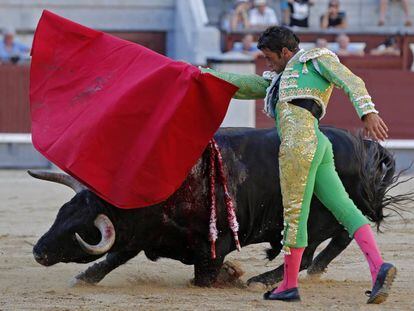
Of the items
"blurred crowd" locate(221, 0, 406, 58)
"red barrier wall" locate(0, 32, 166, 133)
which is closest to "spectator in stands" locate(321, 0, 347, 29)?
"blurred crowd" locate(221, 0, 406, 58)

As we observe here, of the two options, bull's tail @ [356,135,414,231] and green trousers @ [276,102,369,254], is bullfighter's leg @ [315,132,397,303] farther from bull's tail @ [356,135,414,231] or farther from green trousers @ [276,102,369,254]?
bull's tail @ [356,135,414,231]

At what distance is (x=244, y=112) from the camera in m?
11.6

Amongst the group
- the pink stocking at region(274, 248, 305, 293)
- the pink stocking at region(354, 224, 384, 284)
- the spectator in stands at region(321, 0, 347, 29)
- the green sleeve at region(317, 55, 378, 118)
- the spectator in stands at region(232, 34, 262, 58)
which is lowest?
the spectator in stands at region(232, 34, 262, 58)

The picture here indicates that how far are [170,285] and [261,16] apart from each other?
8114 mm

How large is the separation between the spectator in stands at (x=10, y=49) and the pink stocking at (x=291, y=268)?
824 cm

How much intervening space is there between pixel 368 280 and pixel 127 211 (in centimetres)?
114

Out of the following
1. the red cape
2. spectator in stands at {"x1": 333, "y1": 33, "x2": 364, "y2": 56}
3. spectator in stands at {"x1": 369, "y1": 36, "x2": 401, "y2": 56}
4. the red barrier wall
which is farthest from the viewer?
spectator in stands at {"x1": 369, "y1": 36, "x2": 401, "y2": 56}

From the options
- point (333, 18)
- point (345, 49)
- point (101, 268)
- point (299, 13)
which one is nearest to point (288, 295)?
point (101, 268)

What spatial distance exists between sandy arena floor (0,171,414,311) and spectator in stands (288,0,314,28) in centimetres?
615

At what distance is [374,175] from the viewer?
16.4 feet

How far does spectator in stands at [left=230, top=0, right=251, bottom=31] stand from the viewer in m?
12.7

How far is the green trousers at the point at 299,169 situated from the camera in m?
4.28

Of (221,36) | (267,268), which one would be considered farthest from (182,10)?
(267,268)

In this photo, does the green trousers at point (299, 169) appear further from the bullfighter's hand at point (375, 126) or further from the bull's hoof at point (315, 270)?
the bull's hoof at point (315, 270)
